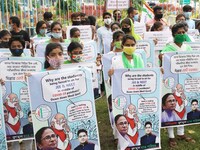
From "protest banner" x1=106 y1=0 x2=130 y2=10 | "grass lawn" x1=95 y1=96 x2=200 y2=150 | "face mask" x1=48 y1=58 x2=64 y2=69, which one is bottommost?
"grass lawn" x1=95 y1=96 x2=200 y2=150

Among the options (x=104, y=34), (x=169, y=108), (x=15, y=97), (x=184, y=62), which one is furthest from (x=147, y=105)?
(x=104, y=34)

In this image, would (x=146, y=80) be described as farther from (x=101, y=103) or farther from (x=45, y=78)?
(x=101, y=103)

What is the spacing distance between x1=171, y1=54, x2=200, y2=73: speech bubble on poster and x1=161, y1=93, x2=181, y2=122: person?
1.25ft

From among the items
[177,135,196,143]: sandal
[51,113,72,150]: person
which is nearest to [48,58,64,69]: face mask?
[51,113,72,150]: person

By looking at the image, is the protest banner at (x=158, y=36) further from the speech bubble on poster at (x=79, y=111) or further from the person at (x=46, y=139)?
the person at (x=46, y=139)

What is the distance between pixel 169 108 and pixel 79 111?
1.58m

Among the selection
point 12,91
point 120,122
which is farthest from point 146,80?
point 12,91

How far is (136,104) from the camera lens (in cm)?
433

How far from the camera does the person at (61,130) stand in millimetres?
3812

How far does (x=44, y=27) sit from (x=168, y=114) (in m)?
3.20

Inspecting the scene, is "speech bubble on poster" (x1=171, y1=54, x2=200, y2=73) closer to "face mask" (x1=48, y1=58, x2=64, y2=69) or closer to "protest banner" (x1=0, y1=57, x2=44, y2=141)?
"face mask" (x1=48, y1=58, x2=64, y2=69)

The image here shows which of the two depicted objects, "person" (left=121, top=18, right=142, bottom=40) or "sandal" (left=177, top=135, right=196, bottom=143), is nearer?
"sandal" (left=177, top=135, right=196, bottom=143)

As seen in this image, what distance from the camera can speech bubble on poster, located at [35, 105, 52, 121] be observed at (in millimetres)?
3764

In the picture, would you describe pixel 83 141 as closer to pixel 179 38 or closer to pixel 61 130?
pixel 61 130
